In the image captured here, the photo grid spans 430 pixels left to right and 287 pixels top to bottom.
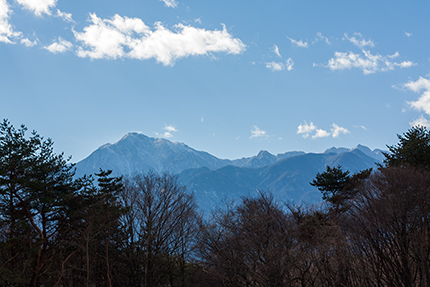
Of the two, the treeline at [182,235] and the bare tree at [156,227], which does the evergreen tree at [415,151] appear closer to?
the treeline at [182,235]

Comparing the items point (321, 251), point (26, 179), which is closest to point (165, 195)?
point (26, 179)

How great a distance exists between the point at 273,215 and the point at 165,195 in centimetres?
1465

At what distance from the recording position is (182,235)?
41.0 metres

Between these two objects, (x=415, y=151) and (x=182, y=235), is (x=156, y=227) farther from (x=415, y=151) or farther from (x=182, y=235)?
(x=415, y=151)

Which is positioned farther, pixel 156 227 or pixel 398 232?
pixel 156 227

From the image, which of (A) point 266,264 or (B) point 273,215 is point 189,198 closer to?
(B) point 273,215

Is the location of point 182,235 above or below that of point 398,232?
above

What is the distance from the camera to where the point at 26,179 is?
26.0 m

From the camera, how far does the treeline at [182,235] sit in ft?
80.7

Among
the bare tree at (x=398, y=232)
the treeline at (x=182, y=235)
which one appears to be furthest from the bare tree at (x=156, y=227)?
the bare tree at (x=398, y=232)

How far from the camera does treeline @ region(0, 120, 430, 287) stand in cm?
2461

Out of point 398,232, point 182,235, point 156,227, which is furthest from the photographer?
point 182,235

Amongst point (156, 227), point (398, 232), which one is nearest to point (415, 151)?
point (398, 232)

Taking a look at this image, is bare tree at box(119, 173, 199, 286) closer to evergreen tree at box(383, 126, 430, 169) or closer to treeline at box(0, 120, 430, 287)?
treeline at box(0, 120, 430, 287)
